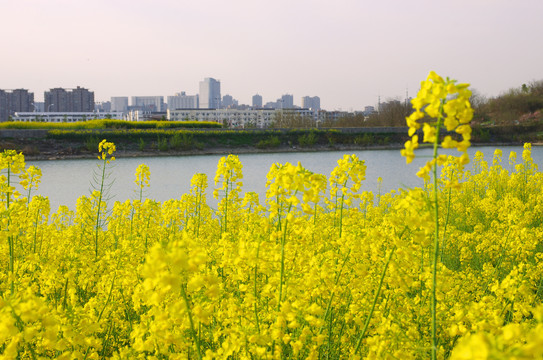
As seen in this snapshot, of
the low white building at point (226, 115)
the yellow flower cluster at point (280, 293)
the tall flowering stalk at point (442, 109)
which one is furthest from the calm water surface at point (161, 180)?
the low white building at point (226, 115)

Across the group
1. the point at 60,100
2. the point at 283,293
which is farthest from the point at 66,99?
the point at 283,293

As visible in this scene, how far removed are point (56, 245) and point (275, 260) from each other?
4.38 meters

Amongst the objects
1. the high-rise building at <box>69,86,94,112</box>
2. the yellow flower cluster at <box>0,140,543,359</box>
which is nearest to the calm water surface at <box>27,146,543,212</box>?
the yellow flower cluster at <box>0,140,543,359</box>

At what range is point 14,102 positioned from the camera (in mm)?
146250

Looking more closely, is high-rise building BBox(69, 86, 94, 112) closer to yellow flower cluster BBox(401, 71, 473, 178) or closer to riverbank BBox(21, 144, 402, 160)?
riverbank BBox(21, 144, 402, 160)

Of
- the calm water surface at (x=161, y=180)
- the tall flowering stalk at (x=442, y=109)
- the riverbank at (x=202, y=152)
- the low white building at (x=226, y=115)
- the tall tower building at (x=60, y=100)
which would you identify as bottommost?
the calm water surface at (x=161, y=180)

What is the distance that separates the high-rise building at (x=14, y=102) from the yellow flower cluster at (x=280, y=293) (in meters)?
152

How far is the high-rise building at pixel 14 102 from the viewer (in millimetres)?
141125

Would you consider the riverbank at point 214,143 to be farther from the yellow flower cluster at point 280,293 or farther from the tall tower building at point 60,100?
the tall tower building at point 60,100

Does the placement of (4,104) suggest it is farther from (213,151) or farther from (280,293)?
(280,293)

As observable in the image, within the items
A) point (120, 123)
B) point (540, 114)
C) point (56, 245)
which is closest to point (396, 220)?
point (56, 245)

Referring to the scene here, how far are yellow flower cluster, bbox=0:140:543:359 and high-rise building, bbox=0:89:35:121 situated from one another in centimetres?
15195

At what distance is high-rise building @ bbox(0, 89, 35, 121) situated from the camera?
14112 cm

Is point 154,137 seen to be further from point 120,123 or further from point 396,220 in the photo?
point 396,220
